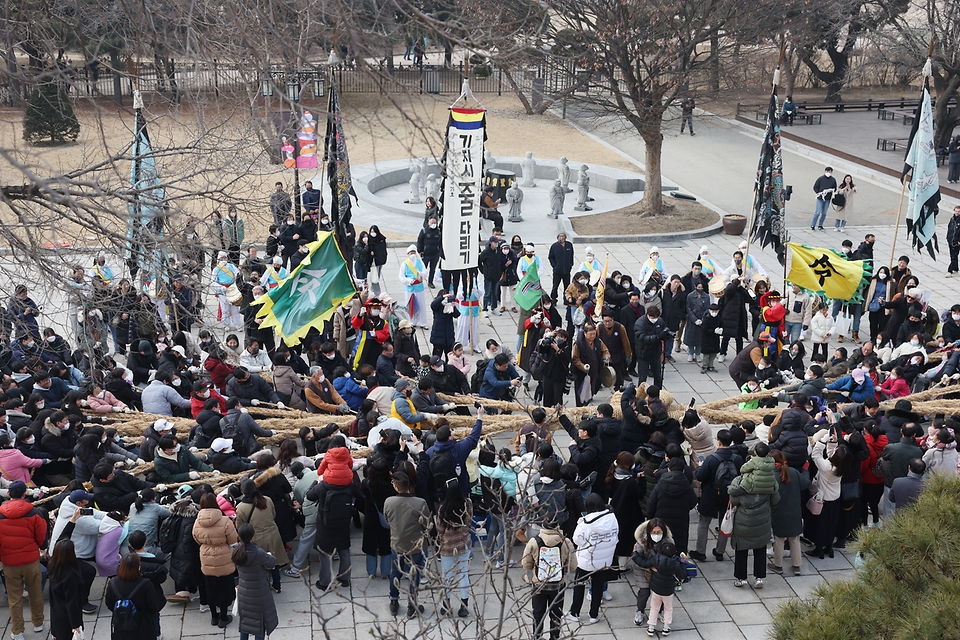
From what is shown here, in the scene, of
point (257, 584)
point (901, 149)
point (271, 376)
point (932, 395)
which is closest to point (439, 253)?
point (271, 376)

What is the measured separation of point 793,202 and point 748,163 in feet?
17.7

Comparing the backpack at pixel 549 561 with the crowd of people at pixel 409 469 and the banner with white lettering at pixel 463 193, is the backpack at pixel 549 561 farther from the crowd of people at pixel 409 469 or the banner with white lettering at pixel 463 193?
the banner with white lettering at pixel 463 193

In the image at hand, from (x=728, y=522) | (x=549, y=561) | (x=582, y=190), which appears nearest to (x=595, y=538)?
(x=549, y=561)

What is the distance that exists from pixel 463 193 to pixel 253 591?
7366 millimetres

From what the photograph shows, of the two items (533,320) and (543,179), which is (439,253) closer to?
(533,320)

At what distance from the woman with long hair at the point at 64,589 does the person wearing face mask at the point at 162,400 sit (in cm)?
321

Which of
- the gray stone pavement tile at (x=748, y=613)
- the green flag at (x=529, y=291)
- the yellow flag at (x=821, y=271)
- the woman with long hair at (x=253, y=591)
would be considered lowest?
the gray stone pavement tile at (x=748, y=613)

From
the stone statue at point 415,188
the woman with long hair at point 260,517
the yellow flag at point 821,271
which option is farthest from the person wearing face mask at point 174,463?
the stone statue at point 415,188

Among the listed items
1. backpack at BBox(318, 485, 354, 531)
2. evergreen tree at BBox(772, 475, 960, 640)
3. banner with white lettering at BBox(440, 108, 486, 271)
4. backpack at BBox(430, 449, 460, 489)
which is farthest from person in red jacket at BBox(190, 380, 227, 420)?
evergreen tree at BBox(772, 475, 960, 640)

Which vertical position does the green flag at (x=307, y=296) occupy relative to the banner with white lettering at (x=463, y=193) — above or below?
below

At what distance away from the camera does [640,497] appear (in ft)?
32.9

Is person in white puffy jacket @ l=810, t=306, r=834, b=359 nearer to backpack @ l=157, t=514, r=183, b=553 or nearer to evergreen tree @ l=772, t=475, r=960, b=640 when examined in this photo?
evergreen tree @ l=772, t=475, r=960, b=640

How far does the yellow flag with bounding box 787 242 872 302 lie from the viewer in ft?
50.8

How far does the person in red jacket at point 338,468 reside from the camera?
31.3 ft
